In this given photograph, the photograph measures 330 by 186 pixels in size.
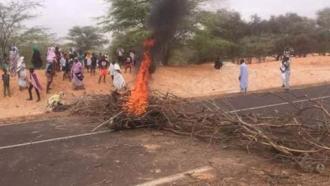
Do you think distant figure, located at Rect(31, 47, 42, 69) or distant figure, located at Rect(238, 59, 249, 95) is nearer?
distant figure, located at Rect(238, 59, 249, 95)

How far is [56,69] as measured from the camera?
1027 inches

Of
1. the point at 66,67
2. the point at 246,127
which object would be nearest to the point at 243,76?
the point at 66,67

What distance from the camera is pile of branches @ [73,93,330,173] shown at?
361 inches

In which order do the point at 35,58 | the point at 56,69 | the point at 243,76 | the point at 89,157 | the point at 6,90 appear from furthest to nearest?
the point at 56,69
the point at 35,58
the point at 243,76
the point at 6,90
the point at 89,157

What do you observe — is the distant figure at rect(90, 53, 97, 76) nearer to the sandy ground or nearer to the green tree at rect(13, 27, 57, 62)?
the sandy ground

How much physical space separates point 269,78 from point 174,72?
719 cm

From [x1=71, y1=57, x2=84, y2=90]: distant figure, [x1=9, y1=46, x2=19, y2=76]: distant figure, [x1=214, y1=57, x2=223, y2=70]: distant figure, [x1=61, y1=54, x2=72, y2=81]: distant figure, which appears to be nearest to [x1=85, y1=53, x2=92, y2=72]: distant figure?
[x1=61, y1=54, x2=72, y2=81]: distant figure

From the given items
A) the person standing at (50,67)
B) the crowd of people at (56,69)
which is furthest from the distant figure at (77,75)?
the person standing at (50,67)

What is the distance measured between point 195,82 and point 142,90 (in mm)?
18144

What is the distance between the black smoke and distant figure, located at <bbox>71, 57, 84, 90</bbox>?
38.1 feet

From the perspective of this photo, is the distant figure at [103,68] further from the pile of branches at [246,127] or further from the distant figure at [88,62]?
the pile of branches at [246,127]

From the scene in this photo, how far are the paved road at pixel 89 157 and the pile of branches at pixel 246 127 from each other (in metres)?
0.53

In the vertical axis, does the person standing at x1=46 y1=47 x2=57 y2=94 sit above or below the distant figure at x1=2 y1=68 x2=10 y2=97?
above

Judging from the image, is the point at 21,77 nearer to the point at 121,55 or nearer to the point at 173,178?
the point at 121,55
